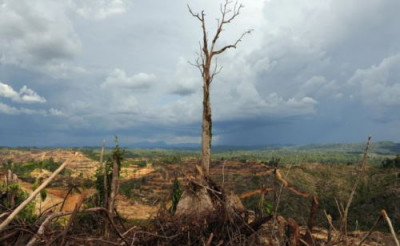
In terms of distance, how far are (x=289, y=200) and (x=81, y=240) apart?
30.7m

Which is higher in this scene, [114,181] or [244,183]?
→ [114,181]

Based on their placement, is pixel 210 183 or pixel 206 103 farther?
pixel 206 103

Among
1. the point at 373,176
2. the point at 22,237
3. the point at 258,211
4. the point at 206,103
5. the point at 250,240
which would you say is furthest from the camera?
the point at 373,176

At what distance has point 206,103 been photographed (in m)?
11.4

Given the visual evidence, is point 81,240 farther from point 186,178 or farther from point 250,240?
point 186,178

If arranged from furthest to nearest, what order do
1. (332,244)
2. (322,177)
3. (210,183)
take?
(322,177)
(210,183)
(332,244)

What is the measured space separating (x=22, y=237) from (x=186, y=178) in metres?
4.16

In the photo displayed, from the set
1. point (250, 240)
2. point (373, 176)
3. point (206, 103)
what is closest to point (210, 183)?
point (250, 240)

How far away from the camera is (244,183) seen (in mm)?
37719

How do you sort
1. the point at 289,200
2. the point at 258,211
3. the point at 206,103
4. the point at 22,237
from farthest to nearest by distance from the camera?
the point at 289,200, the point at 206,103, the point at 258,211, the point at 22,237

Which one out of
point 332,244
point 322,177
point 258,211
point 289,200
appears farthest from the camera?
point 322,177

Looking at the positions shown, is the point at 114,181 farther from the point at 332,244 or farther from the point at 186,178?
the point at 186,178

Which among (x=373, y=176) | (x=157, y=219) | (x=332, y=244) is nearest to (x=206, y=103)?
(x=157, y=219)

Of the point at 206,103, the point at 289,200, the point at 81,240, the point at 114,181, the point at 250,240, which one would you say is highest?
the point at 206,103
